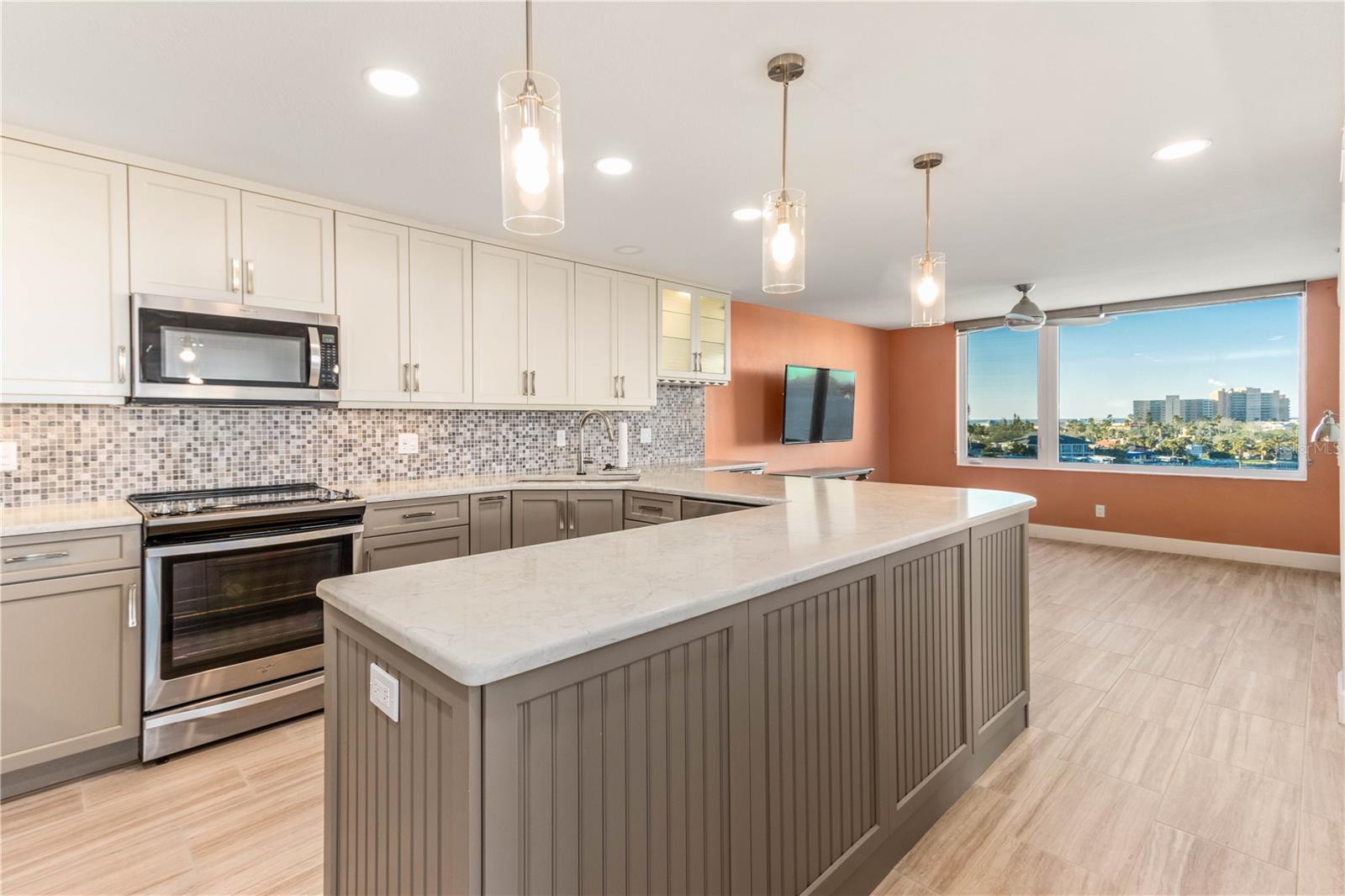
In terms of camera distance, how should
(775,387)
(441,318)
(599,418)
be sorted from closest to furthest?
(441,318), (599,418), (775,387)

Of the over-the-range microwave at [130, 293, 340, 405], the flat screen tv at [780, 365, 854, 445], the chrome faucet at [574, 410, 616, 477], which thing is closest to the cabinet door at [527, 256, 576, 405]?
the chrome faucet at [574, 410, 616, 477]

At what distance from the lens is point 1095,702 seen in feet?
9.20

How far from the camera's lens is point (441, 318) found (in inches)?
136

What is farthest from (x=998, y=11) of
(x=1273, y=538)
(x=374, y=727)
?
(x=1273, y=538)

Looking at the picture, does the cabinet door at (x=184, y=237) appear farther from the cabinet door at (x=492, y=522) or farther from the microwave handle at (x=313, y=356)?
the cabinet door at (x=492, y=522)

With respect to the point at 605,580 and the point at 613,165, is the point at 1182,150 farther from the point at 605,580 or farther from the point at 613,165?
the point at 605,580

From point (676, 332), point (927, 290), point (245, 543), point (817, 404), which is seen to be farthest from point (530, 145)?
point (817, 404)

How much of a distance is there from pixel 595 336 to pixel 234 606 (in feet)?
8.20

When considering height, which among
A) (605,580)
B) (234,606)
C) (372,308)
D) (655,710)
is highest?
(372,308)

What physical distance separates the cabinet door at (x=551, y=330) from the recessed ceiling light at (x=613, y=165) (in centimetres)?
131

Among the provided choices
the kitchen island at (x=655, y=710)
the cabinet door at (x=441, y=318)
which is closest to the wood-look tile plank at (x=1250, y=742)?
the kitchen island at (x=655, y=710)

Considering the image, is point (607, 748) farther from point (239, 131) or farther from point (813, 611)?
point (239, 131)

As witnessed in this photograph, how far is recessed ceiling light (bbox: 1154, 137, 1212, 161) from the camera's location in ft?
8.01

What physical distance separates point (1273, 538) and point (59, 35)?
25.6ft
